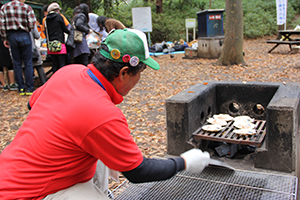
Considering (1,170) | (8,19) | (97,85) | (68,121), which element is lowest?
(1,170)

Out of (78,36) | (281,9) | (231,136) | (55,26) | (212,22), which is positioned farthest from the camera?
(281,9)

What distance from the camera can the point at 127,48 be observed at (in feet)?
5.27

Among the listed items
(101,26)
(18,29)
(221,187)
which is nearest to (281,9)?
(101,26)

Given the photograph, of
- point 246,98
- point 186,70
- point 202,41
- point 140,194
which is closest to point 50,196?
point 140,194

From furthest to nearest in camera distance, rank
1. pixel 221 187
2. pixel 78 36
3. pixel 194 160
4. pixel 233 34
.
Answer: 1. pixel 233 34
2. pixel 78 36
3. pixel 221 187
4. pixel 194 160

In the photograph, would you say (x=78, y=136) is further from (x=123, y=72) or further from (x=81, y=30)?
(x=81, y=30)

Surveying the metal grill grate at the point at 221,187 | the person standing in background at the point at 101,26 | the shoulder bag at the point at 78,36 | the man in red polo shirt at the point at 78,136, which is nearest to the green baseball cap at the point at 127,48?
the man in red polo shirt at the point at 78,136

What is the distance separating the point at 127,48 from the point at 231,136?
6.05 feet

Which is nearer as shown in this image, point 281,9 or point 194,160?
point 194,160

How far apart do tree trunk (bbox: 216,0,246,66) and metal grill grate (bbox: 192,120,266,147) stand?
5.90 metres

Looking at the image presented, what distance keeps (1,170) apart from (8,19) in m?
5.07

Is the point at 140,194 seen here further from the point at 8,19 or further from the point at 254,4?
the point at 254,4

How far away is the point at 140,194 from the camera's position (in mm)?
2469

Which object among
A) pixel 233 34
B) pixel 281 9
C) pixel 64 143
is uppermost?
pixel 281 9
